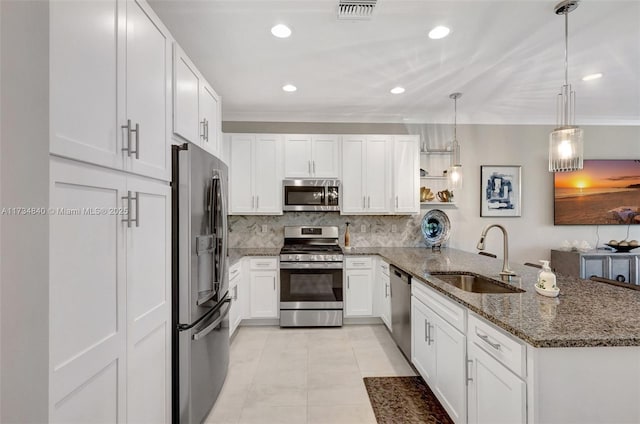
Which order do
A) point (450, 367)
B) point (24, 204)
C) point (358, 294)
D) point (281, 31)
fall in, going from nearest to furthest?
point (24, 204), point (450, 367), point (281, 31), point (358, 294)

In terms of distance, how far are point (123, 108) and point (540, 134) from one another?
5042 millimetres

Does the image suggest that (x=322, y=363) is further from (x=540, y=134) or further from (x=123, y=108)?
(x=540, y=134)

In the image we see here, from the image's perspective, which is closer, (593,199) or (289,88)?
(289,88)

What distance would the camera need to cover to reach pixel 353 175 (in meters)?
4.00

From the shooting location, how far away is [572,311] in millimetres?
1480

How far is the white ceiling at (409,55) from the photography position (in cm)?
202

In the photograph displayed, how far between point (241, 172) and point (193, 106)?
6.17 feet

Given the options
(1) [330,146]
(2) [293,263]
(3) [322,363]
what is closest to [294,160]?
Answer: (1) [330,146]

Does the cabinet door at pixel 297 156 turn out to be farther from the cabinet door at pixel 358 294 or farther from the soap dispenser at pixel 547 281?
the soap dispenser at pixel 547 281

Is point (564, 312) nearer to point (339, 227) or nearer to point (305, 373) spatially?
point (305, 373)

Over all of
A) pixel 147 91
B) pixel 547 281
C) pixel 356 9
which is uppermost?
pixel 356 9

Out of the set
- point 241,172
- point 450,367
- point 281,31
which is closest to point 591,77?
point 281,31

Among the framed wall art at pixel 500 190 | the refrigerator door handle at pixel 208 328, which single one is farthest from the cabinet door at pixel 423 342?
the framed wall art at pixel 500 190

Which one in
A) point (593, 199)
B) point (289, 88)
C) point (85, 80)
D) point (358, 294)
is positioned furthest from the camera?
point (593, 199)
